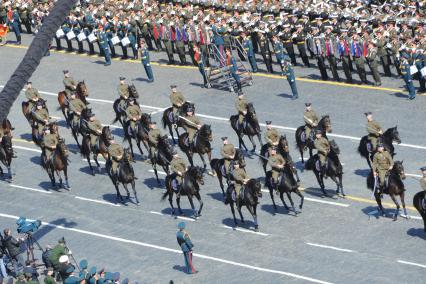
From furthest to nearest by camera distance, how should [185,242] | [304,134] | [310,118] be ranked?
1. [304,134]
2. [310,118]
3. [185,242]

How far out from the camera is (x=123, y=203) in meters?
59.9

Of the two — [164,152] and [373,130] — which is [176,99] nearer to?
[164,152]

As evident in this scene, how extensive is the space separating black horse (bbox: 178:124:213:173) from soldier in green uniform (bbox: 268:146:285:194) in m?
5.60

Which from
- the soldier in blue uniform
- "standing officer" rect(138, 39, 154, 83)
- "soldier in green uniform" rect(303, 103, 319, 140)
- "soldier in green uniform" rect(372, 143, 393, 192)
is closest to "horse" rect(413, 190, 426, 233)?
"soldier in green uniform" rect(372, 143, 393, 192)

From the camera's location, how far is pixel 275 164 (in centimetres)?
5578

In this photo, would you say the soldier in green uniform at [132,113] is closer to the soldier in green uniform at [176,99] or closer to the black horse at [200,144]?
the soldier in green uniform at [176,99]

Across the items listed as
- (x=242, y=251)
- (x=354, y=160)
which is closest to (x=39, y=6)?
(x=354, y=160)

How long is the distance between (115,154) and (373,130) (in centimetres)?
1022

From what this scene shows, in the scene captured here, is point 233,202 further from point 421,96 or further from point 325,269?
point 421,96

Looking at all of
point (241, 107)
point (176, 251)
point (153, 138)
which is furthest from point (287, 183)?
point (241, 107)

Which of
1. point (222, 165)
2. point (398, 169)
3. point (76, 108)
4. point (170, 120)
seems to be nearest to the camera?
point (398, 169)

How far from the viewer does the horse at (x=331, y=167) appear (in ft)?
186

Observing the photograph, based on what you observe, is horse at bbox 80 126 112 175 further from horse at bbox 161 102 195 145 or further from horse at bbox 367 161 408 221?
horse at bbox 367 161 408 221

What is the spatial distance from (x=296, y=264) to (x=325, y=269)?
1205mm
